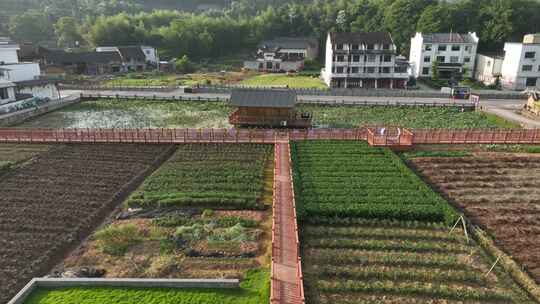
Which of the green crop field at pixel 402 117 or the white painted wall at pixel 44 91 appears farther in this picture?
the white painted wall at pixel 44 91

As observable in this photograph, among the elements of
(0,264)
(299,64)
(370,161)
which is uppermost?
(299,64)

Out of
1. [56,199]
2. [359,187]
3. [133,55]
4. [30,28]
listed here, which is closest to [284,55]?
[133,55]

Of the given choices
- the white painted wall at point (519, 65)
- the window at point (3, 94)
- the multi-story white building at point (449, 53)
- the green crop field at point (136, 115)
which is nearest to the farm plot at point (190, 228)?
the green crop field at point (136, 115)

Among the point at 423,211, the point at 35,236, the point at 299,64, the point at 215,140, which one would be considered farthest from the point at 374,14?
the point at 35,236

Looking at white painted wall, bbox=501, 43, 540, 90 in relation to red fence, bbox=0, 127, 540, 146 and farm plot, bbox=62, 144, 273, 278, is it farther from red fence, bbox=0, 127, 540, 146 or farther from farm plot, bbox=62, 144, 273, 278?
farm plot, bbox=62, 144, 273, 278

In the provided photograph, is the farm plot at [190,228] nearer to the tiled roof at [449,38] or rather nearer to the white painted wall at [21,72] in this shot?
the white painted wall at [21,72]

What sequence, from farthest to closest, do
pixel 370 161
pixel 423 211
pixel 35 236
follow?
1. pixel 370 161
2. pixel 423 211
3. pixel 35 236

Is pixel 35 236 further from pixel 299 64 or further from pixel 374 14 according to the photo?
pixel 374 14
